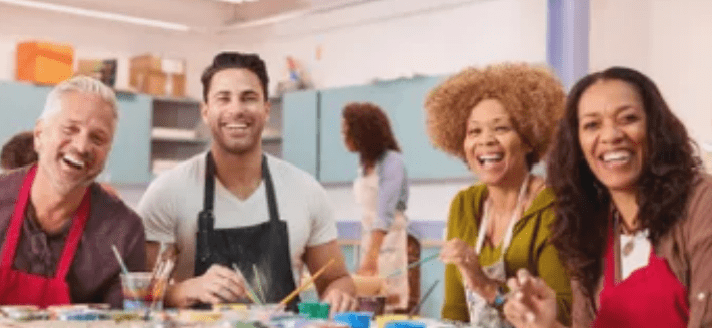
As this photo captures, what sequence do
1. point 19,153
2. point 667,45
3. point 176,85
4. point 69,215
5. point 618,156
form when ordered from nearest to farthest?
point 618,156 → point 69,215 → point 19,153 → point 667,45 → point 176,85

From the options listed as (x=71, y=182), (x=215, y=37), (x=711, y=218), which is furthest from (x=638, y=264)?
(x=215, y=37)

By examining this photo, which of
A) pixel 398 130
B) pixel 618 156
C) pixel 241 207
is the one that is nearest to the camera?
pixel 618 156

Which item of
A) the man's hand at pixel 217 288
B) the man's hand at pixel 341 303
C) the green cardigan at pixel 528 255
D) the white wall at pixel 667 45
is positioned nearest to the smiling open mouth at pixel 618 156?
the green cardigan at pixel 528 255

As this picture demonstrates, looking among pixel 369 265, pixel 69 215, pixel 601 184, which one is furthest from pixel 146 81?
pixel 601 184

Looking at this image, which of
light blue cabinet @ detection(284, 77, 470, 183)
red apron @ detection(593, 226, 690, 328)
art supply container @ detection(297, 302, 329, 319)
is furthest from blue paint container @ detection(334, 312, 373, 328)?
light blue cabinet @ detection(284, 77, 470, 183)

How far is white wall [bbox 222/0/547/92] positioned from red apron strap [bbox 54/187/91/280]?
475 centimetres

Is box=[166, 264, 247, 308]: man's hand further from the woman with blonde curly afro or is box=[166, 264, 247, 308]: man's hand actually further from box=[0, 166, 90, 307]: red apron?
the woman with blonde curly afro

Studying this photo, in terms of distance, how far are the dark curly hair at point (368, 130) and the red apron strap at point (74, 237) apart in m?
3.45

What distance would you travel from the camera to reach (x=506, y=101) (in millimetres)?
2740

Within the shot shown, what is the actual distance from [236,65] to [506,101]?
0.88 m

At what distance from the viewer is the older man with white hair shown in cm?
253

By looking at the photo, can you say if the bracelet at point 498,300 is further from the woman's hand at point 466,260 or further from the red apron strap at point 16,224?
the red apron strap at point 16,224

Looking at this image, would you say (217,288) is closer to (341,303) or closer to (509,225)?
(341,303)

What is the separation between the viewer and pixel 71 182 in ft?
8.45
